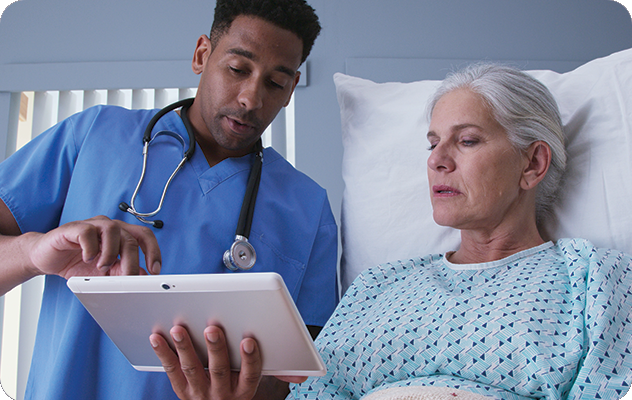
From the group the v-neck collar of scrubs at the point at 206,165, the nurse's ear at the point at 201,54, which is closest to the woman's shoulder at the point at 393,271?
the v-neck collar of scrubs at the point at 206,165

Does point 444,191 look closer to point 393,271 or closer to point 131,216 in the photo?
point 393,271

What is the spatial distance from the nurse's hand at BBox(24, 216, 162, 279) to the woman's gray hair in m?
0.77

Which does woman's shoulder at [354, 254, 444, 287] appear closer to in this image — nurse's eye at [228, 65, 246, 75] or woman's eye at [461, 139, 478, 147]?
woman's eye at [461, 139, 478, 147]

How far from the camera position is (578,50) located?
1.71 m

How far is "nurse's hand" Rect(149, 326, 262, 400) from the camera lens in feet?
2.21

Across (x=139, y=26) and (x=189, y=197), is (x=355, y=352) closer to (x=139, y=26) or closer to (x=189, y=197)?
(x=189, y=197)

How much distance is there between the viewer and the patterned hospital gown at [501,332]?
725 millimetres

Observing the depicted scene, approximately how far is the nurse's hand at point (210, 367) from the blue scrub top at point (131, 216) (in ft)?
0.66

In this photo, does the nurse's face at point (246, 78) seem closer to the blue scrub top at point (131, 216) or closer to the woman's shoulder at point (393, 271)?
the blue scrub top at point (131, 216)

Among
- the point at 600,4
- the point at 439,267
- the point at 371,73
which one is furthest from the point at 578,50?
the point at 439,267

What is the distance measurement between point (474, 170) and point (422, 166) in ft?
0.99

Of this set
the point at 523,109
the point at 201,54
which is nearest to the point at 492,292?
the point at 523,109

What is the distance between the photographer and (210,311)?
24.7 inches

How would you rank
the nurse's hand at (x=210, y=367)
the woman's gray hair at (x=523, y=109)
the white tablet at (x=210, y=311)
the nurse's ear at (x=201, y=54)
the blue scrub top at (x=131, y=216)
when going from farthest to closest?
the nurse's ear at (x=201, y=54)
the woman's gray hair at (x=523, y=109)
the blue scrub top at (x=131, y=216)
the nurse's hand at (x=210, y=367)
the white tablet at (x=210, y=311)
